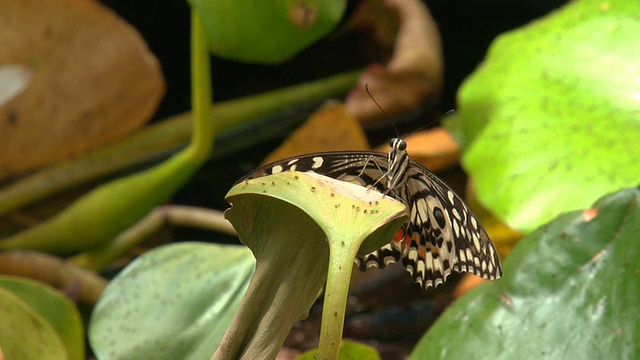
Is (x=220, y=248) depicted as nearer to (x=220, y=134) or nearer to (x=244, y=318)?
(x=244, y=318)

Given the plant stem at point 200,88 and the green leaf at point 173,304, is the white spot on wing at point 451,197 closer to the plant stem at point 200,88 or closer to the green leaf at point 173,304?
the green leaf at point 173,304

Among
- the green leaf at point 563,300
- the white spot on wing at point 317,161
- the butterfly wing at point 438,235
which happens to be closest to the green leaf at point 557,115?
the green leaf at point 563,300

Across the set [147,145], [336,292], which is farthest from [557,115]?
[147,145]

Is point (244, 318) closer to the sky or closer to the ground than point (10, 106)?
closer to the sky

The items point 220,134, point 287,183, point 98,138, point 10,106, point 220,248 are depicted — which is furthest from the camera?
point 220,134

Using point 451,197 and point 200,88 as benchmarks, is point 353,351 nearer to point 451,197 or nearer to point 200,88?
point 451,197

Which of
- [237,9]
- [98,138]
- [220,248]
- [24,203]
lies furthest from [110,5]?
[220,248]

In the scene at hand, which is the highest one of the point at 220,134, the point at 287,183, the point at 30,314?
the point at 287,183

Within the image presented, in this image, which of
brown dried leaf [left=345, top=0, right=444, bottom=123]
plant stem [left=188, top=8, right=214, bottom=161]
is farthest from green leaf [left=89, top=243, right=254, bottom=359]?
brown dried leaf [left=345, top=0, right=444, bottom=123]
